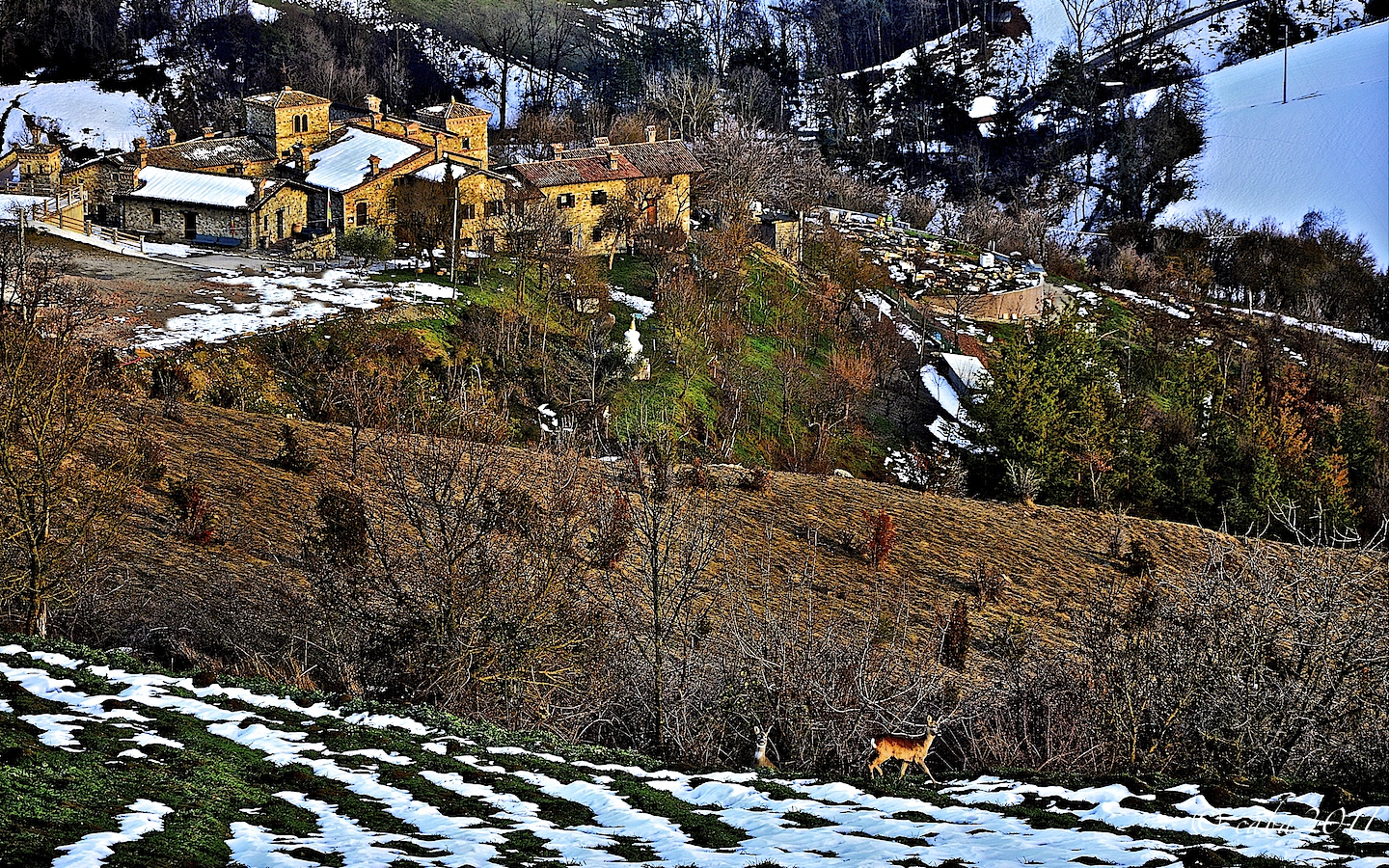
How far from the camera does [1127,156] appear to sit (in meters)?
71.4

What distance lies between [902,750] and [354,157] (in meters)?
36.6

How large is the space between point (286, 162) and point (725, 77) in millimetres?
46141

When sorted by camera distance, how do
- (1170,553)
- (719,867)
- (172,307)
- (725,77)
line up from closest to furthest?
(719,867)
(1170,553)
(172,307)
(725,77)

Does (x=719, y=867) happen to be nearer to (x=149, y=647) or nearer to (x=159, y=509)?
(x=149, y=647)

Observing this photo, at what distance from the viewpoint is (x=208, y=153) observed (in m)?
43.8

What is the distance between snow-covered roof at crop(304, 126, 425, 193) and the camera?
39.8 m

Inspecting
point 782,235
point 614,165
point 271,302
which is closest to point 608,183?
point 614,165

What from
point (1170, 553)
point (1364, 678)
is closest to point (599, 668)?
point (1364, 678)

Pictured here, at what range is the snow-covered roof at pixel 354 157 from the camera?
3981 cm

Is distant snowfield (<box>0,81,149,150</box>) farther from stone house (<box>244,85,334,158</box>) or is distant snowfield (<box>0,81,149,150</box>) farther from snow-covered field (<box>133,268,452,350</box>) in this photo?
snow-covered field (<box>133,268,452,350</box>)

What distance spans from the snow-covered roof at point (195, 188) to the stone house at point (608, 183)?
29.0 ft

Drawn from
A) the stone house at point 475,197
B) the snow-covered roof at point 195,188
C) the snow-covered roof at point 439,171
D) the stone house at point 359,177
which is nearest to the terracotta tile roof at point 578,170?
the stone house at point 475,197

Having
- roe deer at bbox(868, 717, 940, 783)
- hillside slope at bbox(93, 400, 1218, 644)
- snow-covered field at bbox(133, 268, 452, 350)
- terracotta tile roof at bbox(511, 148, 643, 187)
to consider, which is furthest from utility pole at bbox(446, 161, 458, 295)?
roe deer at bbox(868, 717, 940, 783)

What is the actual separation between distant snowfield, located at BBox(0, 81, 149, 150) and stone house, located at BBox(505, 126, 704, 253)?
97.8 feet
